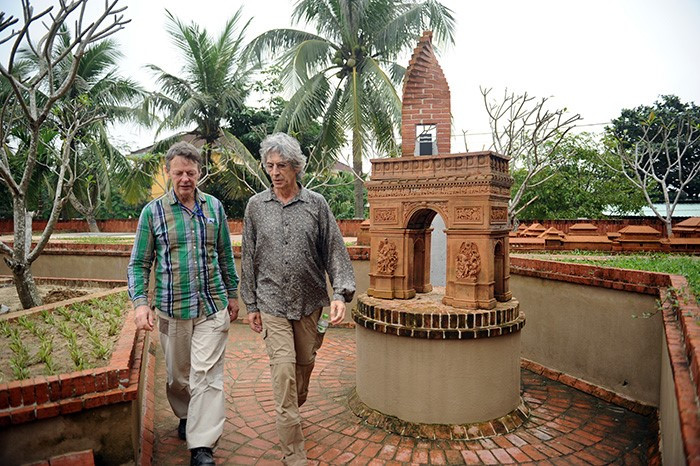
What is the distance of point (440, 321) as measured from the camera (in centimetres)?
398

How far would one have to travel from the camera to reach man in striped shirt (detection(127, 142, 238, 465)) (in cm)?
320

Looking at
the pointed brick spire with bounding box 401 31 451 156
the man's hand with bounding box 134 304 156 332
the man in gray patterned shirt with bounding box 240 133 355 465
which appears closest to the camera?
the man's hand with bounding box 134 304 156 332

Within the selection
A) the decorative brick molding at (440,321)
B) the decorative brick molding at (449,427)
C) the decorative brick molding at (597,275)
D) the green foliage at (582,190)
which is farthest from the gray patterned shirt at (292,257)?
the green foliage at (582,190)

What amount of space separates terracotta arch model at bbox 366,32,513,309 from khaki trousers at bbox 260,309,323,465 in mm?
1366

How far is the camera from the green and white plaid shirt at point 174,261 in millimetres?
3266

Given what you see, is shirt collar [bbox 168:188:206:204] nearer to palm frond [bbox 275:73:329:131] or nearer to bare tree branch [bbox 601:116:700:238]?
bare tree branch [bbox 601:116:700:238]

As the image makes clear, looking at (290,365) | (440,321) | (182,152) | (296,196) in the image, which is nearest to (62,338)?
(182,152)

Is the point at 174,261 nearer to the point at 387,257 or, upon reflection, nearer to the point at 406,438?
the point at 387,257

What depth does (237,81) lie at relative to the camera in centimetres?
2128

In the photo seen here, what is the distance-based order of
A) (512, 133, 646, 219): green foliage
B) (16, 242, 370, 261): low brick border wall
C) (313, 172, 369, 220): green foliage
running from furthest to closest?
1. (313, 172, 369, 220): green foliage
2. (512, 133, 646, 219): green foliage
3. (16, 242, 370, 261): low brick border wall

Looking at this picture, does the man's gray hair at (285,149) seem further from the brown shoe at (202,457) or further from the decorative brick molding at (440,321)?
the brown shoe at (202,457)

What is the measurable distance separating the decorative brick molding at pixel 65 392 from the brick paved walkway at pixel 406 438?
94cm

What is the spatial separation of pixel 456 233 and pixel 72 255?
895 cm

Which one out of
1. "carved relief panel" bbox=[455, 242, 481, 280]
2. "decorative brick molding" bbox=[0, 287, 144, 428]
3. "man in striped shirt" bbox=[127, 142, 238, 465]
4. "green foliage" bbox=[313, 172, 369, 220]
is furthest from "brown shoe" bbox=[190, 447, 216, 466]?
"green foliage" bbox=[313, 172, 369, 220]
